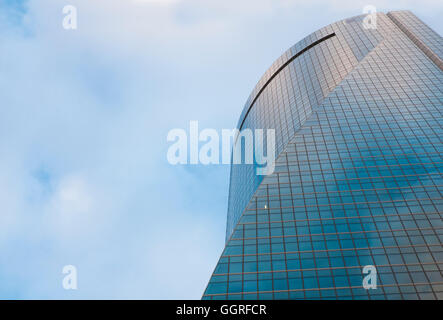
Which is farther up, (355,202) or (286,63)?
(286,63)

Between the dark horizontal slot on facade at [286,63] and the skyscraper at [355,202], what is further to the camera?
the dark horizontal slot on facade at [286,63]

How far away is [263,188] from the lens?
5622 centimetres

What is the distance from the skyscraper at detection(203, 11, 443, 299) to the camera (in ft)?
132

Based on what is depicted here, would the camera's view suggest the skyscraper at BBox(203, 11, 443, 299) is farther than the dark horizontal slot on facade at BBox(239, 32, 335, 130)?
No

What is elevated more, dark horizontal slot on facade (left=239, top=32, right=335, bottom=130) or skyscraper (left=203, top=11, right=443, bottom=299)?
dark horizontal slot on facade (left=239, top=32, right=335, bottom=130)

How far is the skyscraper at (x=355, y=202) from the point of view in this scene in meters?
40.3

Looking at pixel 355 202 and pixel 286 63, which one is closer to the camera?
pixel 355 202

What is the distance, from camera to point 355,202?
2045 inches

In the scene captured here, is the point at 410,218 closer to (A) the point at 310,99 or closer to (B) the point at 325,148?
(B) the point at 325,148

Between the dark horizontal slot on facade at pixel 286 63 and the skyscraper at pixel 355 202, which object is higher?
the dark horizontal slot on facade at pixel 286 63
